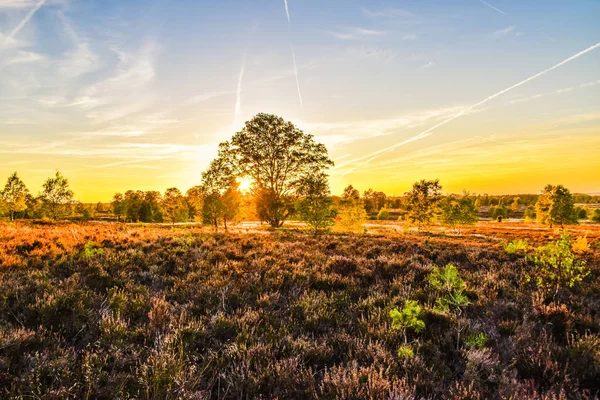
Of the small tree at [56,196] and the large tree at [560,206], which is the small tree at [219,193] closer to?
the small tree at [56,196]

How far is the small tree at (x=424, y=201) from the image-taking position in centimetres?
4000

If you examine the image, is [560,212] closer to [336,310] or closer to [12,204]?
[336,310]

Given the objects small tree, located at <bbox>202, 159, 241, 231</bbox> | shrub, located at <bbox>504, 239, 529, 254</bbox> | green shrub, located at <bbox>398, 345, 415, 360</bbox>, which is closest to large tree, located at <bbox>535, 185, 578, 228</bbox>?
shrub, located at <bbox>504, 239, 529, 254</bbox>

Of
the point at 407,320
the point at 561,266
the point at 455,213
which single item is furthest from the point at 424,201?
the point at 407,320

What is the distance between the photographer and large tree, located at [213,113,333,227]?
3512 cm

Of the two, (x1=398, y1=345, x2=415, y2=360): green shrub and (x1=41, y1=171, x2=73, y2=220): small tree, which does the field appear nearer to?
(x1=398, y1=345, x2=415, y2=360): green shrub

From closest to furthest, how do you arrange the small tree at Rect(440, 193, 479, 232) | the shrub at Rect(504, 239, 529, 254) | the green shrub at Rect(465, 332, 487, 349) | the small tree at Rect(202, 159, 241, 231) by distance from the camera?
1. the green shrub at Rect(465, 332, 487, 349)
2. the shrub at Rect(504, 239, 529, 254)
3. the small tree at Rect(202, 159, 241, 231)
4. the small tree at Rect(440, 193, 479, 232)

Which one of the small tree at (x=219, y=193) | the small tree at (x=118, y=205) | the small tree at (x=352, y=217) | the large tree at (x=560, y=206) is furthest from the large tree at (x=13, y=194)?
the large tree at (x=560, y=206)

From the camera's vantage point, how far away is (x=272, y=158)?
116 feet

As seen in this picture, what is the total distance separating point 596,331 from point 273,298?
5660 mm

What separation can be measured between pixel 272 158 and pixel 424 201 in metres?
22.1

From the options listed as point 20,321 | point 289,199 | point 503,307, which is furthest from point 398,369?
point 289,199

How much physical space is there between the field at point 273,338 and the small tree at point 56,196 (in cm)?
6642

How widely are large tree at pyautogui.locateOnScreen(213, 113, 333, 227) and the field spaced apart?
27647mm
